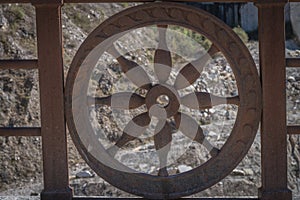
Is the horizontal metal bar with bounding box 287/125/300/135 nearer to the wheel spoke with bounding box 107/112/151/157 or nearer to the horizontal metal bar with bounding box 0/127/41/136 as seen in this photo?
the wheel spoke with bounding box 107/112/151/157

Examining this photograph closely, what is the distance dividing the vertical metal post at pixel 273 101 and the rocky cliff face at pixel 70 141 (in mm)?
2859

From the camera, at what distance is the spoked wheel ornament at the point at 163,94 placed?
3127 mm

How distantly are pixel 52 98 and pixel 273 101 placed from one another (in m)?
1.01

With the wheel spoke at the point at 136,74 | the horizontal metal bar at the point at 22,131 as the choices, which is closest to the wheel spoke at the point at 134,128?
the wheel spoke at the point at 136,74

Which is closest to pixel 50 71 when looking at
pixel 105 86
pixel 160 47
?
pixel 160 47

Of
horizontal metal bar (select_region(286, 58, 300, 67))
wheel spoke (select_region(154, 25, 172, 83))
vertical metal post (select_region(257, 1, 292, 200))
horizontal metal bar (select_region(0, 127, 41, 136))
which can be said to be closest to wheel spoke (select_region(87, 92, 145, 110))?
wheel spoke (select_region(154, 25, 172, 83))

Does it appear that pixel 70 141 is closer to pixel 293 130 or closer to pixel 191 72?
pixel 191 72

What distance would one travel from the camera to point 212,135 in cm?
809

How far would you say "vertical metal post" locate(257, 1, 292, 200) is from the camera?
10.2 ft

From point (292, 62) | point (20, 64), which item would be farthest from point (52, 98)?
point (292, 62)

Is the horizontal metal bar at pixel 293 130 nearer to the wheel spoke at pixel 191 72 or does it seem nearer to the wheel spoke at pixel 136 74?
the wheel spoke at pixel 191 72

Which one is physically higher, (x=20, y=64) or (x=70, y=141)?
(x=20, y=64)

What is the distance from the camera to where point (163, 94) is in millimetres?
3182

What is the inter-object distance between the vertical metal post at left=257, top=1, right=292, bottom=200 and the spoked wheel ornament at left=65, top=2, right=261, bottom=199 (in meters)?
0.05
